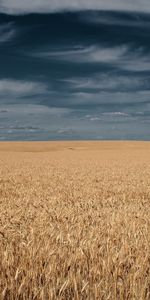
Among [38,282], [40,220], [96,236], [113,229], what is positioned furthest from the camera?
[40,220]

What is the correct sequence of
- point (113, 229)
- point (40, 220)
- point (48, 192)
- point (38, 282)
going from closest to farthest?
1. point (38, 282)
2. point (113, 229)
3. point (40, 220)
4. point (48, 192)

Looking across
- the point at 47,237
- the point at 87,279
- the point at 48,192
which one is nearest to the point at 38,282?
the point at 87,279

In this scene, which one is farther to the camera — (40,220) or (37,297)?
(40,220)

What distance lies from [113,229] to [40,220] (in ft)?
5.53

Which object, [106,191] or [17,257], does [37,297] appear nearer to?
[17,257]

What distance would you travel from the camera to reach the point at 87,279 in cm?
491

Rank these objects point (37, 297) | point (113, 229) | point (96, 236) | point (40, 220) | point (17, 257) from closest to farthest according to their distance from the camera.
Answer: point (37, 297), point (17, 257), point (96, 236), point (113, 229), point (40, 220)

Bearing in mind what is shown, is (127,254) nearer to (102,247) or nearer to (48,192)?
(102,247)

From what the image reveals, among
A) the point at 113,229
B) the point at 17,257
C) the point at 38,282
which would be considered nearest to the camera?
the point at 38,282

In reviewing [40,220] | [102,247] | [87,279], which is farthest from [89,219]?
[87,279]

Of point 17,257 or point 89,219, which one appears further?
point 89,219

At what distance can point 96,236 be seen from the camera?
6.57 m

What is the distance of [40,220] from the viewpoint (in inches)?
322

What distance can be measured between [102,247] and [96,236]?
0.67m
